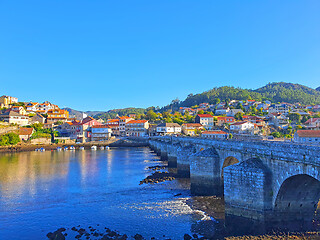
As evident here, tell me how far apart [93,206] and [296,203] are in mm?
15856

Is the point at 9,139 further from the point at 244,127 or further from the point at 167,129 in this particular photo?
the point at 244,127

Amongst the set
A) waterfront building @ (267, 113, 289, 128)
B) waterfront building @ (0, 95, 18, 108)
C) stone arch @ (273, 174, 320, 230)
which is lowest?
stone arch @ (273, 174, 320, 230)

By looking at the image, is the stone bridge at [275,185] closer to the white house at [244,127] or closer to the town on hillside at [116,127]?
the town on hillside at [116,127]

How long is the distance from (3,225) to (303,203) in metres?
19.9

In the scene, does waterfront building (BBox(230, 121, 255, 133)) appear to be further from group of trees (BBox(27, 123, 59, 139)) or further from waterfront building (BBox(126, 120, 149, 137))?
group of trees (BBox(27, 123, 59, 139))

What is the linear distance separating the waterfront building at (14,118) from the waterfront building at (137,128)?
39168mm

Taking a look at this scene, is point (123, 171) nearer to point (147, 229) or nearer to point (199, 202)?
point (199, 202)

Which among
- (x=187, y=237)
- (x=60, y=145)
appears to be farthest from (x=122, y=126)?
(x=187, y=237)

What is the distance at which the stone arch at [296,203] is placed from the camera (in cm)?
1409

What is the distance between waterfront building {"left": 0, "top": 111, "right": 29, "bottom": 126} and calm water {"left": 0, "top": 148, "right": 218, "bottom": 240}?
64.3 meters

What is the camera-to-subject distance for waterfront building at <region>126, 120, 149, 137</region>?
10412cm

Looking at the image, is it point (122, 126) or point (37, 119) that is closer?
point (37, 119)

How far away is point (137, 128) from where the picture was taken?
344 ft

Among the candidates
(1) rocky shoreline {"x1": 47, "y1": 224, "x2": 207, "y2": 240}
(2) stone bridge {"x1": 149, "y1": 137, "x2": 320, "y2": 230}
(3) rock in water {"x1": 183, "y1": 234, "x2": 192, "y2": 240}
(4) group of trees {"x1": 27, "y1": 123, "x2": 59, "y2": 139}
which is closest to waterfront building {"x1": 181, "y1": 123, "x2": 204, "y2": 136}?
(4) group of trees {"x1": 27, "y1": 123, "x2": 59, "y2": 139}
